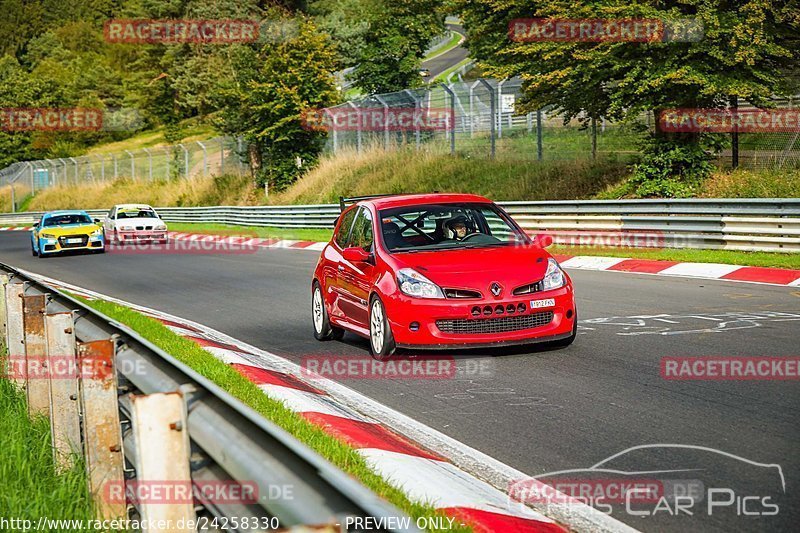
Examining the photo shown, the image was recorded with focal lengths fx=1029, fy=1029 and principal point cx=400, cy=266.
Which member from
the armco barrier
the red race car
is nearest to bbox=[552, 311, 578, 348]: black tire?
the red race car

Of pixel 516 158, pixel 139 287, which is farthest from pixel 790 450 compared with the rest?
pixel 516 158

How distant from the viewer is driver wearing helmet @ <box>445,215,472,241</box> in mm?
10609

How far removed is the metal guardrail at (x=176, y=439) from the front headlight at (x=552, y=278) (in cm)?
470

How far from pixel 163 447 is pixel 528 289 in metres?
6.33

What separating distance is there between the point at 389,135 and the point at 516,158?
8.27 m

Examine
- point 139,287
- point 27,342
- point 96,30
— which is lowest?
point 139,287

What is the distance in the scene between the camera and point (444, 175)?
33.6 meters

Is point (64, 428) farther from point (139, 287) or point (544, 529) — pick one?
point (139, 287)

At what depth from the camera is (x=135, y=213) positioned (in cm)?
3641

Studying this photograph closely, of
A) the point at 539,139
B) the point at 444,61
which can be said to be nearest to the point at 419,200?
the point at 539,139

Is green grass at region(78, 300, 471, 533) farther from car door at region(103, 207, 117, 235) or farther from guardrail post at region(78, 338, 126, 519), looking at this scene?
car door at region(103, 207, 117, 235)

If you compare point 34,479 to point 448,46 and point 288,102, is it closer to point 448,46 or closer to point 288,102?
point 288,102

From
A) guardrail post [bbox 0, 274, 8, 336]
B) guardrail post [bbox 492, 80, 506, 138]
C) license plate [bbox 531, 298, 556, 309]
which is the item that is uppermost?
guardrail post [bbox 492, 80, 506, 138]

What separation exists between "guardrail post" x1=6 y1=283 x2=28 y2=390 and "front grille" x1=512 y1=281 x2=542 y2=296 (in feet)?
13.8
